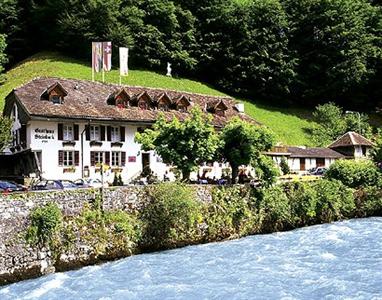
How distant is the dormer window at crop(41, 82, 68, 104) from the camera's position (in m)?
45.2

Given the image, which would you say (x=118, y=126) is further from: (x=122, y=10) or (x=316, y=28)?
(x=316, y=28)

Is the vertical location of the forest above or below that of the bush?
above

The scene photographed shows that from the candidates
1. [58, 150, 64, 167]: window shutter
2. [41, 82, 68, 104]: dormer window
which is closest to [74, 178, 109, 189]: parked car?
[58, 150, 64, 167]: window shutter

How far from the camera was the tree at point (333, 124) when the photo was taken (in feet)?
237

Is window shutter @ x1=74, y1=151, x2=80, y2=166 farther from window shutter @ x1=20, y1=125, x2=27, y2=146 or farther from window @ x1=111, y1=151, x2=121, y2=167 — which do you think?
window shutter @ x1=20, y1=125, x2=27, y2=146

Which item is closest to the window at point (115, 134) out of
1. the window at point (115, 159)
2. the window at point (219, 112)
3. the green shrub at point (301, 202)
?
the window at point (115, 159)

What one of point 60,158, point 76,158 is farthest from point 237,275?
point 76,158

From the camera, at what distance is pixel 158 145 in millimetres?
39656

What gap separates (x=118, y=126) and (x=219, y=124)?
33.3 feet

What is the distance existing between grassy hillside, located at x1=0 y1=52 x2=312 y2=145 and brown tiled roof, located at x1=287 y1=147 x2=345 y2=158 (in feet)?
13.8

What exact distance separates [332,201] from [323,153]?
76.1 ft

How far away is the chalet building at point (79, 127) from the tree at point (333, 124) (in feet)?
80.3

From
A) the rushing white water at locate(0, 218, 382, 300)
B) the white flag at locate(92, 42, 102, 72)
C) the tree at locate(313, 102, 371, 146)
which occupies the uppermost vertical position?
the white flag at locate(92, 42, 102, 72)

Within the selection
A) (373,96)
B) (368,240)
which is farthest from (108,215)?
(373,96)
